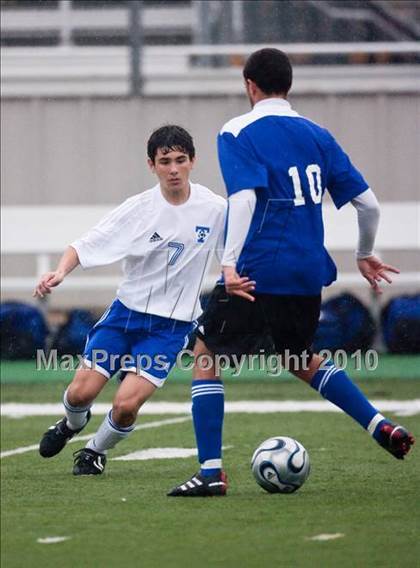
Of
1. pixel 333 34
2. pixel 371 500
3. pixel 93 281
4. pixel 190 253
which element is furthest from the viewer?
pixel 333 34

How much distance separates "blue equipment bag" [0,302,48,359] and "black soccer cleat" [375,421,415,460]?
7470mm

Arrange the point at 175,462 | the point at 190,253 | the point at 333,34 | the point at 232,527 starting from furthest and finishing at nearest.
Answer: the point at 333,34 → the point at 175,462 → the point at 190,253 → the point at 232,527

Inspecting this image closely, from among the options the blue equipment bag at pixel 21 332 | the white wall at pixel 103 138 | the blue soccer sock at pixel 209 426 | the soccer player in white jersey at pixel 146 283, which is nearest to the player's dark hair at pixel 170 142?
the soccer player in white jersey at pixel 146 283

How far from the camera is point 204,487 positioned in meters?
5.94

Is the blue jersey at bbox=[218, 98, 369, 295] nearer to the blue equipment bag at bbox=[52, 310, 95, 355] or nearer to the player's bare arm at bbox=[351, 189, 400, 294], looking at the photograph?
the player's bare arm at bbox=[351, 189, 400, 294]

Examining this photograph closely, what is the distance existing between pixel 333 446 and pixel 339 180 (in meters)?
2.16

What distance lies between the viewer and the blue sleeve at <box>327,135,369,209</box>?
6086mm

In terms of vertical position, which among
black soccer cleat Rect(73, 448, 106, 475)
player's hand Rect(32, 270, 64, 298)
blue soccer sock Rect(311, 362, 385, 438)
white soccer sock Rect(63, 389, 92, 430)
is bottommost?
black soccer cleat Rect(73, 448, 106, 475)

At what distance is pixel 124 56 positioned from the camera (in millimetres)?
14539

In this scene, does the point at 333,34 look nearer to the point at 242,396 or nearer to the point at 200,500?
the point at 242,396

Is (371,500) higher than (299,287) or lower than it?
lower

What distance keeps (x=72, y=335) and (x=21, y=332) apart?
0.48m

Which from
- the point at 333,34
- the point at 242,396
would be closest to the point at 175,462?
the point at 242,396

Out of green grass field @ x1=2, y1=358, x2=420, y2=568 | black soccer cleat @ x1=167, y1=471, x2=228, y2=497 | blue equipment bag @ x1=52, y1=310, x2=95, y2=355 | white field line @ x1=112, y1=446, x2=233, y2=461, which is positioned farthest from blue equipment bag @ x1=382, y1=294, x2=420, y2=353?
black soccer cleat @ x1=167, y1=471, x2=228, y2=497
